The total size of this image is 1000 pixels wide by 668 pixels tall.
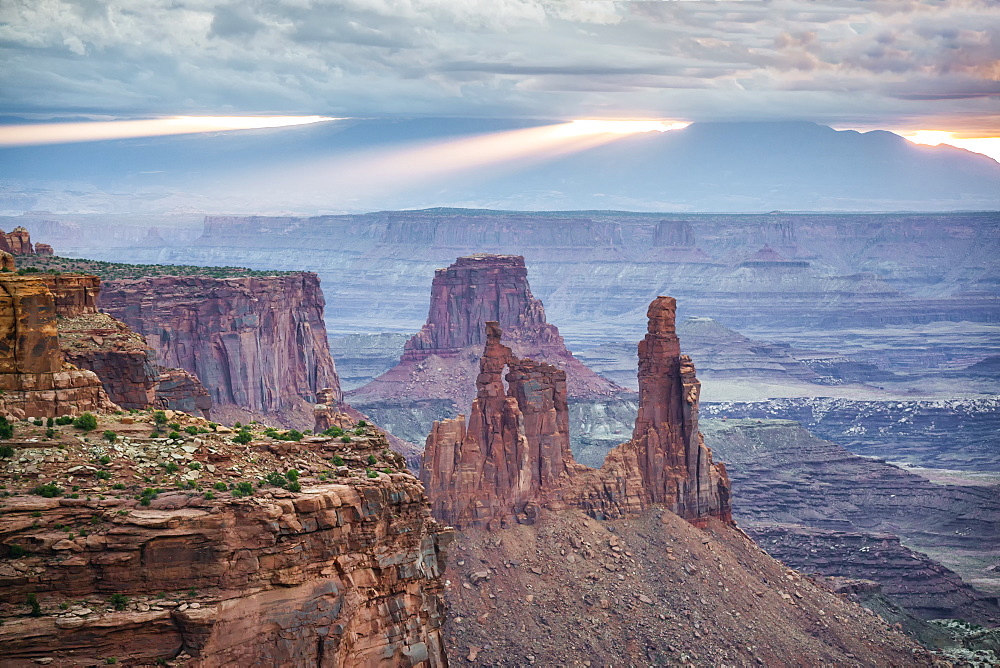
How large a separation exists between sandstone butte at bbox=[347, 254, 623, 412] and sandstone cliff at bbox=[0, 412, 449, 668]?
140160 millimetres

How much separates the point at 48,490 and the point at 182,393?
4901 centimetres

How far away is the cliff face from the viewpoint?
348ft

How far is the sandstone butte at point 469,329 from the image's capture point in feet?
576

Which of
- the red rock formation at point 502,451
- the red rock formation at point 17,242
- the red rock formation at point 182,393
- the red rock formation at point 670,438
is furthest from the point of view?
the red rock formation at point 17,242

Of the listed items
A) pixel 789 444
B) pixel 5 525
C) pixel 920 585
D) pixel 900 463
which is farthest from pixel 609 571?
pixel 900 463

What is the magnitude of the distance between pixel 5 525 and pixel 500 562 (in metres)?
49.0

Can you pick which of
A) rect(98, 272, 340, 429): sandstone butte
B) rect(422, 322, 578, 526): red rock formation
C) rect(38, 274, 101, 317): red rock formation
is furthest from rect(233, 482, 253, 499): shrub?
rect(98, 272, 340, 429): sandstone butte

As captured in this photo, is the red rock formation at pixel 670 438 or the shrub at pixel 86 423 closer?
the shrub at pixel 86 423

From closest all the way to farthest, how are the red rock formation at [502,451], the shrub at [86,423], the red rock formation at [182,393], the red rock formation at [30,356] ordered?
the shrub at [86,423], the red rock formation at [30,356], the red rock formation at [182,393], the red rock formation at [502,451]

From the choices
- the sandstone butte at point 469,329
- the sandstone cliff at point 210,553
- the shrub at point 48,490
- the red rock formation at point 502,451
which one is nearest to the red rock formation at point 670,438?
the red rock formation at point 502,451

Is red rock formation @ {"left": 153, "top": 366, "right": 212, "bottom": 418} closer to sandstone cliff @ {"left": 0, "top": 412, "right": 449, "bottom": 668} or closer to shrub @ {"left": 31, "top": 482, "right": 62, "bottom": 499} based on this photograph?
sandstone cliff @ {"left": 0, "top": 412, "right": 449, "bottom": 668}

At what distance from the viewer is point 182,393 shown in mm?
78188

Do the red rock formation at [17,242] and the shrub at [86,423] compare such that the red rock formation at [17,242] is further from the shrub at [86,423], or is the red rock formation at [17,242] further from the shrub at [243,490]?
the shrub at [243,490]

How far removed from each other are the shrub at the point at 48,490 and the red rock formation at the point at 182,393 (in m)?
41.4
